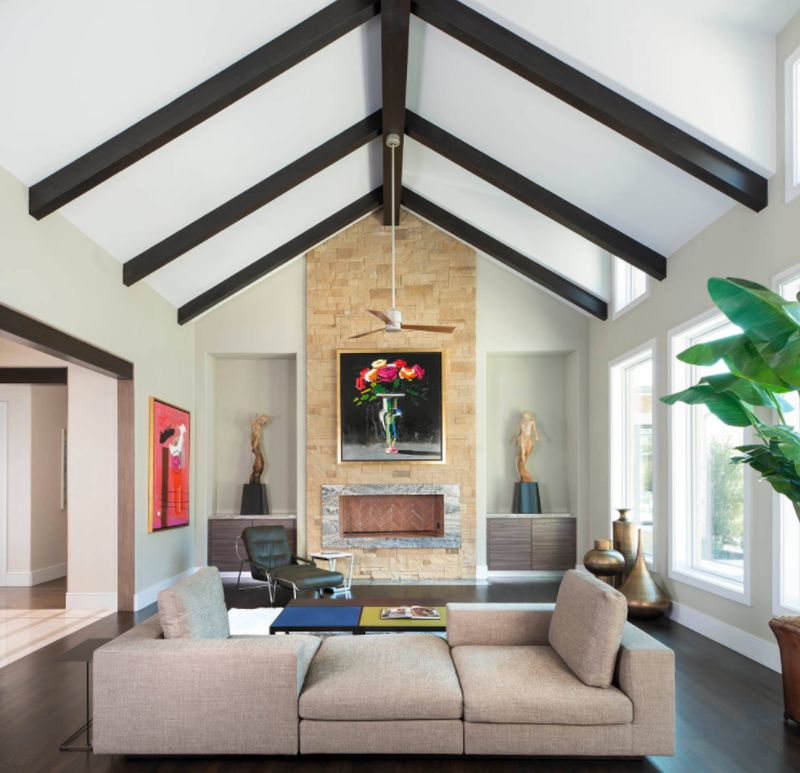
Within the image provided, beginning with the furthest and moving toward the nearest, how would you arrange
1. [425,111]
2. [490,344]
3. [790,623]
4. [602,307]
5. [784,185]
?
[490,344] < [602,307] < [425,111] < [784,185] < [790,623]

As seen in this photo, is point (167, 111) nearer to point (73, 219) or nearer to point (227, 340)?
point (73, 219)

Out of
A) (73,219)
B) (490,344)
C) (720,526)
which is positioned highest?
(73,219)

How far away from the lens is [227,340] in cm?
931

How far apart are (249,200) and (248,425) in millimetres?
3799

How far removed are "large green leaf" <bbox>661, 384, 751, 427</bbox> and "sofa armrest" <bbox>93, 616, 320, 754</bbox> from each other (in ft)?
8.04

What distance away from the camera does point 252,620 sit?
652cm

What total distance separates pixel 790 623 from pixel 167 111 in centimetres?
501

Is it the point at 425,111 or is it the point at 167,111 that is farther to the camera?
the point at 425,111

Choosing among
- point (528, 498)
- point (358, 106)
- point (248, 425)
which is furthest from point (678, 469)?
point (248, 425)

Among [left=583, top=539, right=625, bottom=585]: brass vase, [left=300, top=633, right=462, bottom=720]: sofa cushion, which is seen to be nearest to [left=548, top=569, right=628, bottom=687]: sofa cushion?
[left=300, top=633, right=462, bottom=720]: sofa cushion

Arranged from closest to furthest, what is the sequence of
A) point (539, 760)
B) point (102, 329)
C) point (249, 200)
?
point (539, 760)
point (102, 329)
point (249, 200)

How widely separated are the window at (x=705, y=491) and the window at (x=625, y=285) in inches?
51.8

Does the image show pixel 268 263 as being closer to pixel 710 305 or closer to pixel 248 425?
pixel 248 425

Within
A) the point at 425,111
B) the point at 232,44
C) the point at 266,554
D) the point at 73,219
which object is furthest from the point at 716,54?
the point at 266,554
